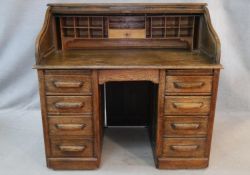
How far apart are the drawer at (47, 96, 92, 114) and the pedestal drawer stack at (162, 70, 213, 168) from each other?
515 mm

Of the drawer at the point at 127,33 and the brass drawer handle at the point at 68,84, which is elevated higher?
the drawer at the point at 127,33

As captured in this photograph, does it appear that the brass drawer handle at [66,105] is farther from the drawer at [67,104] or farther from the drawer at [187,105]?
the drawer at [187,105]

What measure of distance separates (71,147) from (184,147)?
2.51 feet

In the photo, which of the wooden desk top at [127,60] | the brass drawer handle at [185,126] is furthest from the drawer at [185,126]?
the wooden desk top at [127,60]

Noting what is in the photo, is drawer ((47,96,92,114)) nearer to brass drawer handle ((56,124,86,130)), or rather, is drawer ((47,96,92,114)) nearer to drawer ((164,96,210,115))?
brass drawer handle ((56,124,86,130))

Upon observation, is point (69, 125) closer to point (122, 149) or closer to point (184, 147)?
point (122, 149)

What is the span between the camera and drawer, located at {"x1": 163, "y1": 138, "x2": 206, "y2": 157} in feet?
6.40

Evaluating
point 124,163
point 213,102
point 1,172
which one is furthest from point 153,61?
point 1,172

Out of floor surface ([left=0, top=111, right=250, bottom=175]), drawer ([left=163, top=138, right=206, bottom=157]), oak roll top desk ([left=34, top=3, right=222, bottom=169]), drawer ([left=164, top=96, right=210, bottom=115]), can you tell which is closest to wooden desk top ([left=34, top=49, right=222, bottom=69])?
oak roll top desk ([left=34, top=3, right=222, bottom=169])

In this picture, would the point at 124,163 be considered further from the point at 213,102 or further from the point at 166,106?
the point at 213,102

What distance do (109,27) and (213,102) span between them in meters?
0.99

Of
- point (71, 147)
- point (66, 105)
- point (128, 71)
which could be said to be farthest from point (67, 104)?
point (128, 71)

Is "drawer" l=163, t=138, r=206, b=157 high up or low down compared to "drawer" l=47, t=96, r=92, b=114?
down

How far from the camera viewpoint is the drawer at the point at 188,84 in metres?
1.80
